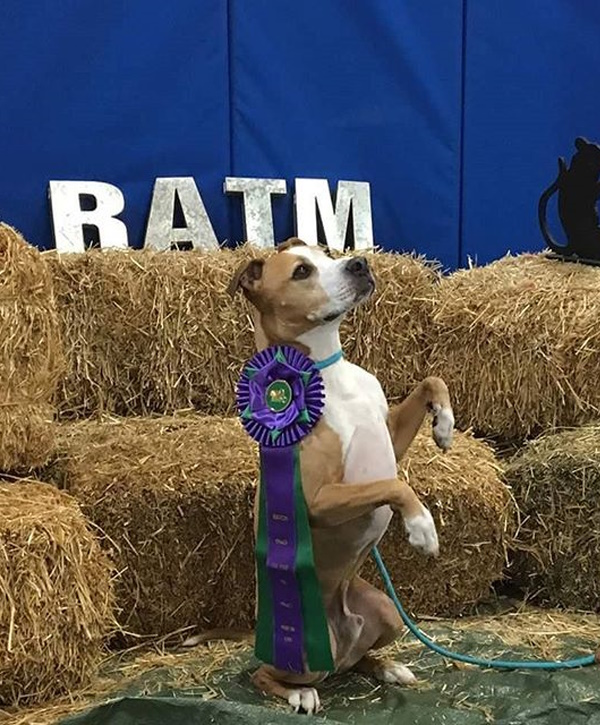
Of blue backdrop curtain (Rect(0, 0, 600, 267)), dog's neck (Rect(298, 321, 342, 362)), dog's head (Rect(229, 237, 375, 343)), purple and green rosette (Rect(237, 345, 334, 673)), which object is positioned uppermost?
blue backdrop curtain (Rect(0, 0, 600, 267))

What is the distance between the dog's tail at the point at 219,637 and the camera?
7.45ft

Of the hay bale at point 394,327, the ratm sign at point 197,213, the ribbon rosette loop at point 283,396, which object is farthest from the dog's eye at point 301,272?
the ratm sign at point 197,213

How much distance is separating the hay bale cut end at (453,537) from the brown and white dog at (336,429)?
45 centimetres

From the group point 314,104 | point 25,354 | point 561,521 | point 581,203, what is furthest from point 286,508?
point 314,104

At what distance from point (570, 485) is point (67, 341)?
137 cm

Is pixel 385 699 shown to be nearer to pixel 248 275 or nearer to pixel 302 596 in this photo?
pixel 302 596

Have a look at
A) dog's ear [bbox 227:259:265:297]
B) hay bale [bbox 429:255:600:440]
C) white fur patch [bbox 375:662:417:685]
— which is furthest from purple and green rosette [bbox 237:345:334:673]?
hay bale [bbox 429:255:600:440]

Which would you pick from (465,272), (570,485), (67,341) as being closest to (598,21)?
(465,272)

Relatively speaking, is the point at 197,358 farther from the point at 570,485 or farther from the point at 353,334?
the point at 570,485

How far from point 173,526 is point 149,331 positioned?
2.38ft

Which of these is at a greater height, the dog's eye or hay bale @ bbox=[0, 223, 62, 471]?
the dog's eye

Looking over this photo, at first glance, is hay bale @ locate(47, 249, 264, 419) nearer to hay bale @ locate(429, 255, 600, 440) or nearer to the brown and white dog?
hay bale @ locate(429, 255, 600, 440)

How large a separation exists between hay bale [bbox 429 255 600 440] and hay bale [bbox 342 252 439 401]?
0.17 ft

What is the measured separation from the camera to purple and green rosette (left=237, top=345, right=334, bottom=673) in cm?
181
